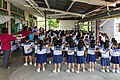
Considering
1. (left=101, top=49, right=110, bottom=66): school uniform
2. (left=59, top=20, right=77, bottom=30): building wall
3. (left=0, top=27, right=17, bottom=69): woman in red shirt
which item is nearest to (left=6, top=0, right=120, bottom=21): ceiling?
(left=101, top=49, right=110, bottom=66): school uniform

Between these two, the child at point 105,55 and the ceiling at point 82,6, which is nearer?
the ceiling at point 82,6

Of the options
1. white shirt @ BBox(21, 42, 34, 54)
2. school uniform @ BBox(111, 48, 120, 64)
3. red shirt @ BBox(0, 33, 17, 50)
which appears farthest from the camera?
white shirt @ BBox(21, 42, 34, 54)

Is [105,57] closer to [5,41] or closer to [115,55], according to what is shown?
[115,55]

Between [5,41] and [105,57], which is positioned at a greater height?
[5,41]

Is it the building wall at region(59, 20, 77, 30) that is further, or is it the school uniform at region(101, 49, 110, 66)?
the building wall at region(59, 20, 77, 30)

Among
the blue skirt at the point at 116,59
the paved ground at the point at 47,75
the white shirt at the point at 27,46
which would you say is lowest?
the paved ground at the point at 47,75

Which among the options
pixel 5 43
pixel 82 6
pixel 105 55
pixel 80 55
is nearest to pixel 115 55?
pixel 105 55

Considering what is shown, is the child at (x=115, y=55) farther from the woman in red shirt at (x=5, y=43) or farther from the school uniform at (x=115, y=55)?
the woman in red shirt at (x=5, y=43)

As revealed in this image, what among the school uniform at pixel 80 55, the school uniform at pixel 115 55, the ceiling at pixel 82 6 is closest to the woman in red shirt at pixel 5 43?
the ceiling at pixel 82 6

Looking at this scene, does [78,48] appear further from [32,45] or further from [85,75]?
[32,45]

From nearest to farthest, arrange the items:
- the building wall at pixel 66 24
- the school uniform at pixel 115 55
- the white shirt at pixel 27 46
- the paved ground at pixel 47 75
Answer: the paved ground at pixel 47 75
the school uniform at pixel 115 55
the white shirt at pixel 27 46
the building wall at pixel 66 24

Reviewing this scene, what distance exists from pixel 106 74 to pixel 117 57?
2.41 feet

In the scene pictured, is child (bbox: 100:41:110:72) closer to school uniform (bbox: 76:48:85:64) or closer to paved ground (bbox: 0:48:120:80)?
paved ground (bbox: 0:48:120:80)

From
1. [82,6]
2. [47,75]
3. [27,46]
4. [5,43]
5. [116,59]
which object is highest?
[82,6]
